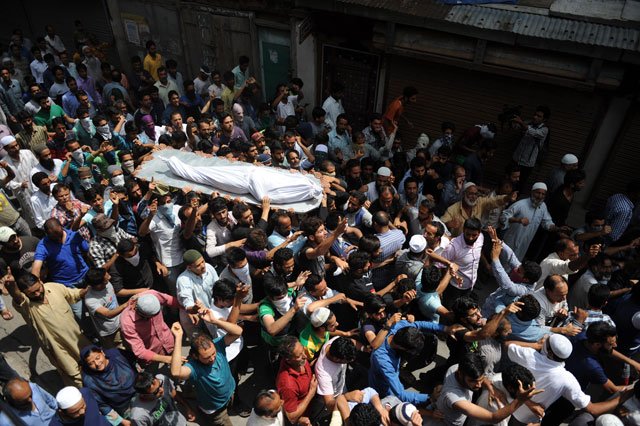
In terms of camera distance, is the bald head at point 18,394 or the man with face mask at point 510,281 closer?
the bald head at point 18,394

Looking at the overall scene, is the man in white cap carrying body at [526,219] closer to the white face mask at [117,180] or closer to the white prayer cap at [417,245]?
the white prayer cap at [417,245]

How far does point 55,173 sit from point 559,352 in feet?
20.6

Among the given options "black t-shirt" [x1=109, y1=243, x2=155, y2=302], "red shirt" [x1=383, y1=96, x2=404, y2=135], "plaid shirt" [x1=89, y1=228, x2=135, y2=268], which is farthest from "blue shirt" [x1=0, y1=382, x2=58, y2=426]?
"red shirt" [x1=383, y1=96, x2=404, y2=135]

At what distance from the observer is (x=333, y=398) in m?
3.48

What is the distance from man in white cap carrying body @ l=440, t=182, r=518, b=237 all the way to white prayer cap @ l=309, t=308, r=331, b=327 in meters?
2.37

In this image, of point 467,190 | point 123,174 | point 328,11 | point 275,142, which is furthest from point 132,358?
point 328,11

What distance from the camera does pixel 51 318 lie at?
12.8 ft

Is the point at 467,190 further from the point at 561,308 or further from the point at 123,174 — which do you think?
the point at 123,174

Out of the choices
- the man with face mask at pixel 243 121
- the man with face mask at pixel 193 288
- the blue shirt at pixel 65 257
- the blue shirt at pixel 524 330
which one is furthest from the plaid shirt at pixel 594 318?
the man with face mask at pixel 243 121

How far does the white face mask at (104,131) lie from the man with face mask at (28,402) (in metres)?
4.46

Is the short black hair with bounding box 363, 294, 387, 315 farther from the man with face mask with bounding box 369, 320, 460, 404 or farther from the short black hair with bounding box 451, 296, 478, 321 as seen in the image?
the short black hair with bounding box 451, 296, 478, 321

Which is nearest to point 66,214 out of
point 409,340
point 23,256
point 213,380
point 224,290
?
point 23,256

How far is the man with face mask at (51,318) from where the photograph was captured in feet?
12.5

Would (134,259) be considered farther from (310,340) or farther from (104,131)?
(104,131)
